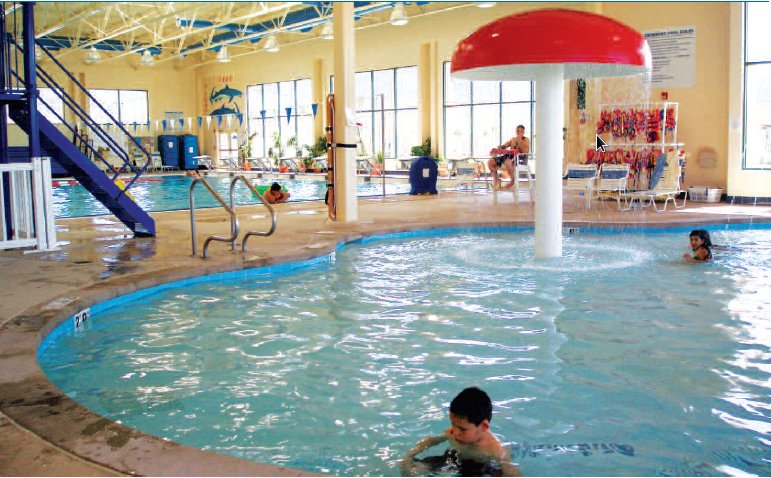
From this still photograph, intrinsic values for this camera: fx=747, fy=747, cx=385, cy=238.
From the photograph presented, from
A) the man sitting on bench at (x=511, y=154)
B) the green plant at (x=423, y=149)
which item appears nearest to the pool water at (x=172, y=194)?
the green plant at (x=423, y=149)

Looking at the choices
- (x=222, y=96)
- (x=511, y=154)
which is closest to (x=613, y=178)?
(x=511, y=154)

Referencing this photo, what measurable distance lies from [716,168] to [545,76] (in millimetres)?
8140

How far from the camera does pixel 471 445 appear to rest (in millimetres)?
3062

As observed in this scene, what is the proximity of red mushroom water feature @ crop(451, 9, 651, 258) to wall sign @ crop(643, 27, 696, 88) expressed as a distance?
7369 millimetres

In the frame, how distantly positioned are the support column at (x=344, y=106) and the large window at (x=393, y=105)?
14233 mm

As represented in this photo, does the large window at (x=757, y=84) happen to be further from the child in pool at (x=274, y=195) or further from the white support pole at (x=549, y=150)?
the child in pool at (x=274, y=195)

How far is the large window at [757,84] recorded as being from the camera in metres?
13.8

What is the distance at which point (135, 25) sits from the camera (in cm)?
2464

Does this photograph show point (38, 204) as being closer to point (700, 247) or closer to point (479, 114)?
point (700, 247)

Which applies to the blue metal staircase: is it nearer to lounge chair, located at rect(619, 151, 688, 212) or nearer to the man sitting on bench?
the man sitting on bench

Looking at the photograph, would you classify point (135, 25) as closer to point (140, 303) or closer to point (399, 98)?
point (399, 98)

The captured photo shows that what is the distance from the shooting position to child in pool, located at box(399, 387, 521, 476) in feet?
9.71

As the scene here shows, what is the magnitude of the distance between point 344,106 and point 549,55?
4900 mm

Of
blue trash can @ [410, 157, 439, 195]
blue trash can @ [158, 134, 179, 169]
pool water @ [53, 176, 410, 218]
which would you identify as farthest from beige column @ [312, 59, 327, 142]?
blue trash can @ [410, 157, 439, 195]
